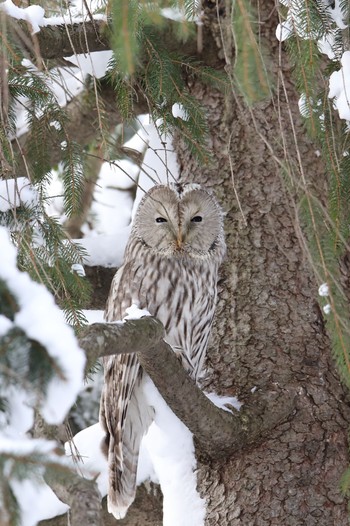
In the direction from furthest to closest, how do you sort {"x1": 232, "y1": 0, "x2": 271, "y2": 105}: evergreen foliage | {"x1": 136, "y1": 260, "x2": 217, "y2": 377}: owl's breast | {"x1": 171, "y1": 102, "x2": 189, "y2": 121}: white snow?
{"x1": 136, "y1": 260, "x2": 217, "y2": 377}: owl's breast → {"x1": 171, "y1": 102, "x2": 189, "y2": 121}: white snow → {"x1": 232, "y1": 0, "x2": 271, "y2": 105}: evergreen foliage

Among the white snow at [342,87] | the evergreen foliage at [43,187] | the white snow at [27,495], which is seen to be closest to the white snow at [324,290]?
the white snow at [342,87]

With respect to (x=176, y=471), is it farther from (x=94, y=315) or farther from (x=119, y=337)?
(x=94, y=315)

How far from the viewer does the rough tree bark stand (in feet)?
9.10

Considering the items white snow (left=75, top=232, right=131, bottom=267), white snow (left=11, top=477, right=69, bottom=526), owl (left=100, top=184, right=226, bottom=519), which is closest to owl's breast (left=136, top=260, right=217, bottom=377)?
owl (left=100, top=184, right=226, bottom=519)

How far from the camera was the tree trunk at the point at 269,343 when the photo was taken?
9.09ft

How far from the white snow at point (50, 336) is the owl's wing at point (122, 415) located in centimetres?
178

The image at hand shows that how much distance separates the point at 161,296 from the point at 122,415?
1.62ft

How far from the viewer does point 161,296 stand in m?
3.32

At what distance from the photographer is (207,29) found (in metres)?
3.66

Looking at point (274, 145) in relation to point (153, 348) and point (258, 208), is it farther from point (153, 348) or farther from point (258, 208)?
point (153, 348)

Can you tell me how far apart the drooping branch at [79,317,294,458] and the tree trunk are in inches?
1.9

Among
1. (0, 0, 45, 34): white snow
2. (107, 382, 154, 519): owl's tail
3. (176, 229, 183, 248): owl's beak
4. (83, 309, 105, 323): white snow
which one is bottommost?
(107, 382, 154, 519): owl's tail

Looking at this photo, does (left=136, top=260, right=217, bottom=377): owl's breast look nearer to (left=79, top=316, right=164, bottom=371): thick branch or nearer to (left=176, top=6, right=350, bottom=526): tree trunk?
(left=176, top=6, right=350, bottom=526): tree trunk

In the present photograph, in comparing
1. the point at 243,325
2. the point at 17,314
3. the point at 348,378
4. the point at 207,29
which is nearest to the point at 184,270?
the point at 243,325
